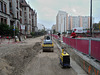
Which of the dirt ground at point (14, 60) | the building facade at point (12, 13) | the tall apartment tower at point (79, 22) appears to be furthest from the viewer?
the tall apartment tower at point (79, 22)

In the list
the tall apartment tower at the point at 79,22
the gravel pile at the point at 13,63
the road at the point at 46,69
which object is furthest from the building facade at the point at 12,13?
the tall apartment tower at the point at 79,22

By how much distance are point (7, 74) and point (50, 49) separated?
9.17 metres

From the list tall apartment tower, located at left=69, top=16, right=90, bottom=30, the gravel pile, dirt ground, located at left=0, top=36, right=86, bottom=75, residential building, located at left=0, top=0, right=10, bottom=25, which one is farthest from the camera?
tall apartment tower, located at left=69, top=16, right=90, bottom=30

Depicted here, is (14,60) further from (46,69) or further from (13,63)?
(46,69)

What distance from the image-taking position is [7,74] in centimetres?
602

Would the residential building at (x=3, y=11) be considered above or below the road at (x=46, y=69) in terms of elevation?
above

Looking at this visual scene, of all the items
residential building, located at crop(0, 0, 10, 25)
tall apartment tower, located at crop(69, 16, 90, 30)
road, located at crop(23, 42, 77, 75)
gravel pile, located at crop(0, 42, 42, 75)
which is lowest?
road, located at crop(23, 42, 77, 75)

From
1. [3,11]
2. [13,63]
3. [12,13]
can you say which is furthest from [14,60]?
[12,13]

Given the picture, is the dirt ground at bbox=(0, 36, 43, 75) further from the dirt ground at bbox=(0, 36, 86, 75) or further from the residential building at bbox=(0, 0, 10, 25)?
the residential building at bbox=(0, 0, 10, 25)

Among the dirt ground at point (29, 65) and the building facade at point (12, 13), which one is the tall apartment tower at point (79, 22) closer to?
the building facade at point (12, 13)

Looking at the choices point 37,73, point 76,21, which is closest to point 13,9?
point 37,73

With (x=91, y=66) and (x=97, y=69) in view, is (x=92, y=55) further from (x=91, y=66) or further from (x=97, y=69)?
(x=97, y=69)

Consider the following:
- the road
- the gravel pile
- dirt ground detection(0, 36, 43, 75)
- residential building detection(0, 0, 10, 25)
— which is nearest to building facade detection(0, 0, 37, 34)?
residential building detection(0, 0, 10, 25)

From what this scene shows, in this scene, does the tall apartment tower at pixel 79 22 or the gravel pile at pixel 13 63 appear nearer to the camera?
the gravel pile at pixel 13 63
